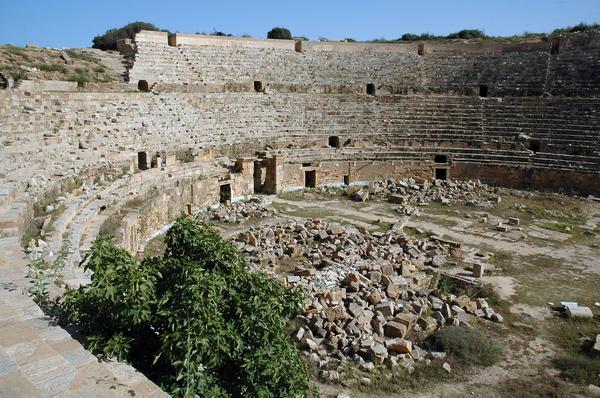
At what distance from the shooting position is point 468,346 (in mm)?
8398

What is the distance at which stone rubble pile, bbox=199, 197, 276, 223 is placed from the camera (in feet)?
53.4

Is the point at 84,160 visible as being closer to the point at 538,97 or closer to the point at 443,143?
the point at 443,143

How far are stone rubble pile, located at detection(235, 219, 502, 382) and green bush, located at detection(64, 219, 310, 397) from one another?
3300mm

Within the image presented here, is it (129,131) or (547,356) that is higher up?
(129,131)

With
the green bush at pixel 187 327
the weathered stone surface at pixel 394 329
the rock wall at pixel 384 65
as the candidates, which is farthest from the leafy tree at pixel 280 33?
the green bush at pixel 187 327

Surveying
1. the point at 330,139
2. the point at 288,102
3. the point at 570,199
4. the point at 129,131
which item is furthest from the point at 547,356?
the point at 288,102

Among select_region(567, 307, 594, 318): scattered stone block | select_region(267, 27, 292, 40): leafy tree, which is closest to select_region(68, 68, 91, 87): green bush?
select_region(567, 307, 594, 318): scattered stone block

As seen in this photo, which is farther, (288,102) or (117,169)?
(288,102)

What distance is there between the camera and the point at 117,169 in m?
14.5

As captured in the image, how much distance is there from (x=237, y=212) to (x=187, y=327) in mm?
12721

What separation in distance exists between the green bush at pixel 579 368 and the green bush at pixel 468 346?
96cm

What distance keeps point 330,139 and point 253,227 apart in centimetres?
961

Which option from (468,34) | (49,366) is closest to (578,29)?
(468,34)

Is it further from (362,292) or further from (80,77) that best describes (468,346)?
(80,77)
